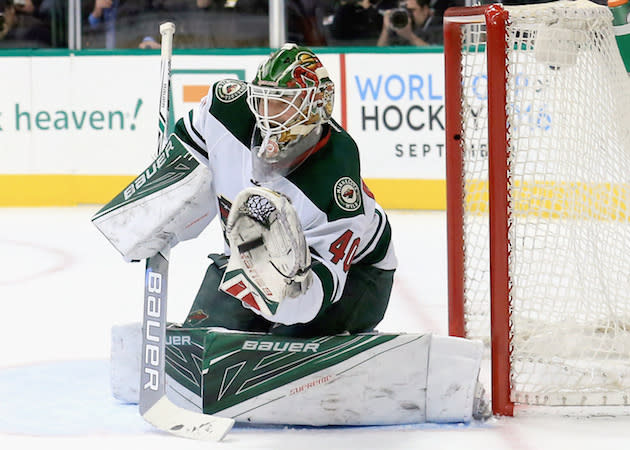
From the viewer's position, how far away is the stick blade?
2.12 meters

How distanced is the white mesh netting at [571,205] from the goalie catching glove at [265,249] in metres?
0.63

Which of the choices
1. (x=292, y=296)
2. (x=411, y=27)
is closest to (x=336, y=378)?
(x=292, y=296)

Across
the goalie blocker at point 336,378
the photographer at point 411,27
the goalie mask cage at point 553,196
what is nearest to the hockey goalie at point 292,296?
the goalie blocker at point 336,378

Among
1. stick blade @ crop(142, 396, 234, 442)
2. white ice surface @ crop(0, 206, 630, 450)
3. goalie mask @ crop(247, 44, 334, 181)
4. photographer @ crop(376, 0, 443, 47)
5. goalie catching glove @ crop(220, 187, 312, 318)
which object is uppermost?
photographer @ crop(376, 0, 443, 47)

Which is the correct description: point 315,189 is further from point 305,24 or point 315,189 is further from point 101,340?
point 305,24

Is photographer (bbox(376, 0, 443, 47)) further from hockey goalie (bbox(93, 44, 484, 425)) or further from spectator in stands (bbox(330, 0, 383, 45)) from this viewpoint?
hockey goalie (bbox(93, 44, 484, 425))

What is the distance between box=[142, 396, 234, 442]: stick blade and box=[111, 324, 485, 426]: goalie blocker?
1.7 inches

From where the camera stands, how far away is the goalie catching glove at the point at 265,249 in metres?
1.89

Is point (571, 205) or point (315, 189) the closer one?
point (315, 189)

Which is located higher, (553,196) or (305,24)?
(305,24)

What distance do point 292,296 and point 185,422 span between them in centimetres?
39

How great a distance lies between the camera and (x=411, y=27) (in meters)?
6.15

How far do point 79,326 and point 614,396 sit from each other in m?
1.65

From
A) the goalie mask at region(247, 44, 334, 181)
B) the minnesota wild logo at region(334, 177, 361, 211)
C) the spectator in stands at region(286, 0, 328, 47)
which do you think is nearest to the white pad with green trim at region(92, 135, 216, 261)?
the goalie mask at region(247, 44, 334, 181)
